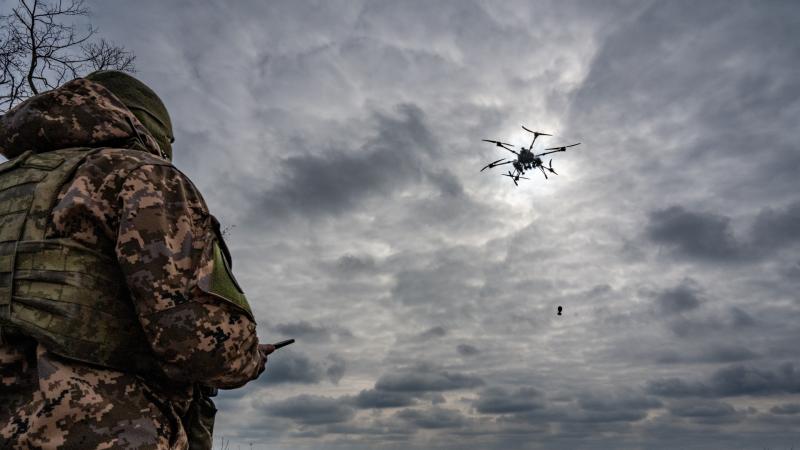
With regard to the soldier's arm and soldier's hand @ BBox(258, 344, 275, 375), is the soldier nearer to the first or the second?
the soldier's arm

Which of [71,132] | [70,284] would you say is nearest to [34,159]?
[71,132]

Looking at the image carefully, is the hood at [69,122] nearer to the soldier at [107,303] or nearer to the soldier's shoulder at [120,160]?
the soldier at [107,303]

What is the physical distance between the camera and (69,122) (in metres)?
3.77

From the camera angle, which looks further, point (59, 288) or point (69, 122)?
point (69, 122)

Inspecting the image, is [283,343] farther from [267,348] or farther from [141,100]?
[141,100]

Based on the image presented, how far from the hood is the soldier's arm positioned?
506mm

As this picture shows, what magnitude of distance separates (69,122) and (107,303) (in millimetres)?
1202

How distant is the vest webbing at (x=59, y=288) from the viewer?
3.32m

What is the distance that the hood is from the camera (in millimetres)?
3773

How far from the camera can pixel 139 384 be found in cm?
346

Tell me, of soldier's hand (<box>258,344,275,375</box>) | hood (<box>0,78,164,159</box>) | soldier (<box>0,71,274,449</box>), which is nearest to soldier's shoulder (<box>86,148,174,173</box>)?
soldier (<box>0,71,274,449</box>)

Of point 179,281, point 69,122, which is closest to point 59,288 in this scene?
point 179,281

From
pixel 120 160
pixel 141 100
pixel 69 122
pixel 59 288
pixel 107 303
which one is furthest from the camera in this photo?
pixel 141 100

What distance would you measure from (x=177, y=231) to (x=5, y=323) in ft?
3.51
